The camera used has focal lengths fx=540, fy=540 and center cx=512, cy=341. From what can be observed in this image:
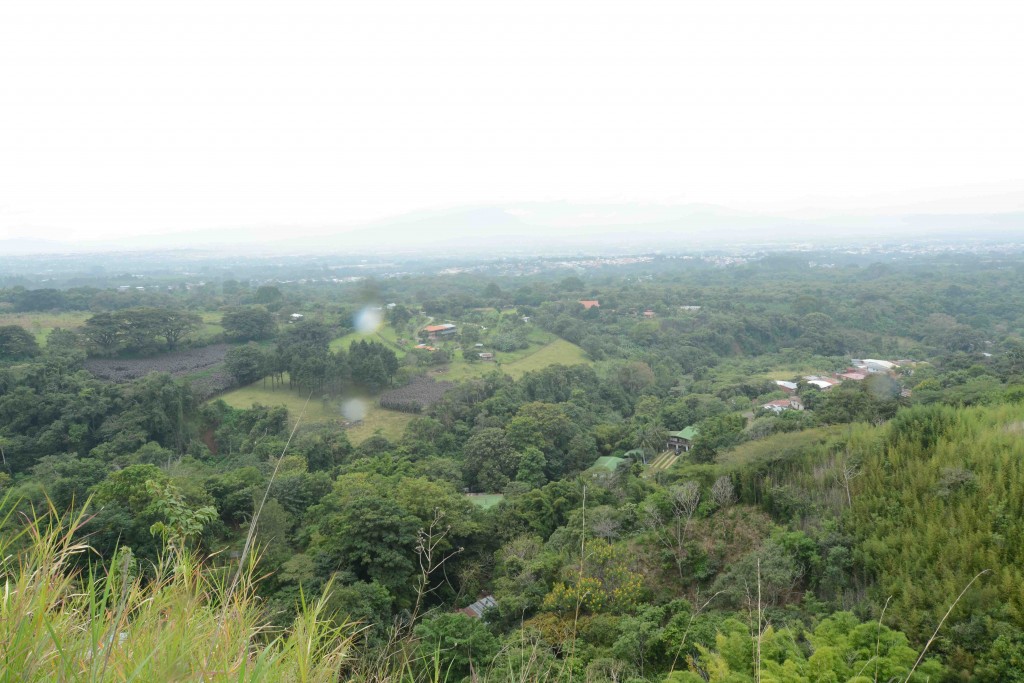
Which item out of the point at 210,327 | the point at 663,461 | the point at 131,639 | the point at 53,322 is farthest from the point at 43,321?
the point at 131,639

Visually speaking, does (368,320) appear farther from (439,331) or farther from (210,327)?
(210,327)

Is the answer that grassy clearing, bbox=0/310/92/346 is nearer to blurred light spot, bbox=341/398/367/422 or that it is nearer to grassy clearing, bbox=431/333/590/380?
blurred light spot, bbox=341/398/367/422

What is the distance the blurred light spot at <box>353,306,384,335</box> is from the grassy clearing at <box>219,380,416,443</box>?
10391 millimetres

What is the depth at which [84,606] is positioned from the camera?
189cm

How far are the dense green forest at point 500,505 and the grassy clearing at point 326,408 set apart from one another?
0.54ft

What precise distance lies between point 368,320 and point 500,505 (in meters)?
25.5

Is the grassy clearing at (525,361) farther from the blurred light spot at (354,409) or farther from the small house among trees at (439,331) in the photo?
the blurred light spot at (354,409)

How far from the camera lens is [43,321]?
28219mm

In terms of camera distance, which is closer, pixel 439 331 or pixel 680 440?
pixel 680 440

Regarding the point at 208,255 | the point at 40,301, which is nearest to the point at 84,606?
the point at 40,301

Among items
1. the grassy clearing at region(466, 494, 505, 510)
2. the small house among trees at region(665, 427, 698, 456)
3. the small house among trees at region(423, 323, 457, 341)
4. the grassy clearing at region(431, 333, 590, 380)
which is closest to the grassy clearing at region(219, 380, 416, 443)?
the grassy clearing at region(431, 333, 590, 380)

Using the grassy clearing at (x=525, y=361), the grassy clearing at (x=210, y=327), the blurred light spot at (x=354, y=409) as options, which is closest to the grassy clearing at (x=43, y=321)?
the grassy clearing at (x=210, y=327)

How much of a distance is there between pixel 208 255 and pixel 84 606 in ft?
401

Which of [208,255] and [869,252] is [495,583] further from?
[208,255]
